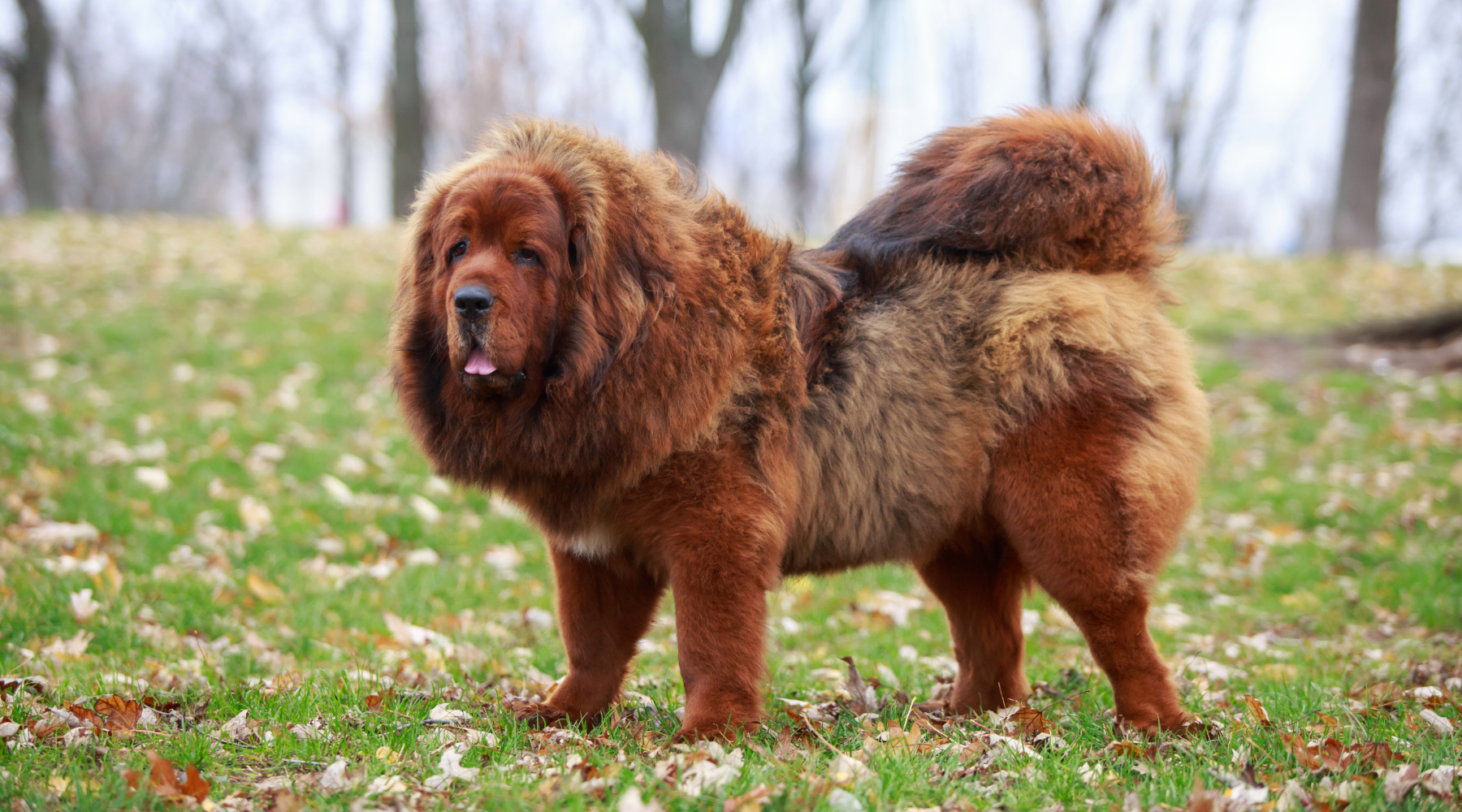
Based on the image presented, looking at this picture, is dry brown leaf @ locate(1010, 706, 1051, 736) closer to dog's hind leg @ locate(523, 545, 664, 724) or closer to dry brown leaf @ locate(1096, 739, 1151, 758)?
dry brown leaf @ locate(1096, 739, 1151, 758)

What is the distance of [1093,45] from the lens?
78.8 feet

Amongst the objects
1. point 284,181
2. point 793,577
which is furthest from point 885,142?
point 284,181

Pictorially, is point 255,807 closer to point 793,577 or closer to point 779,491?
point 779,491

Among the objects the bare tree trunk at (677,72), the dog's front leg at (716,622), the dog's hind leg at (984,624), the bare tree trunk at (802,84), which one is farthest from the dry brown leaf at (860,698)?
the bare tree trunk at (802,84)

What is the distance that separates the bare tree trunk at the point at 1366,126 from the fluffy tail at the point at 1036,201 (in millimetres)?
13793

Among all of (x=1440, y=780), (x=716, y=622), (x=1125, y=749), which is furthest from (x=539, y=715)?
(x=1440, y=780)

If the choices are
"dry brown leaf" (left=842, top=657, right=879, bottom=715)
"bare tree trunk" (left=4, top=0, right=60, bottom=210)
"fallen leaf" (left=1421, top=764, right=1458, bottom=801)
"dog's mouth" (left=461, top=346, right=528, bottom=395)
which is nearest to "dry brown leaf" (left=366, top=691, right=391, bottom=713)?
"dog's mouth" (left=461, top=346, right=528, bottom=395)

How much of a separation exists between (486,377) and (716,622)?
3.58ft

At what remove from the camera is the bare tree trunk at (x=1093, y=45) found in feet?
77.6

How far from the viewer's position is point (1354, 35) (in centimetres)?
1497

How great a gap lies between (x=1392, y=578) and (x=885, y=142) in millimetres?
18431

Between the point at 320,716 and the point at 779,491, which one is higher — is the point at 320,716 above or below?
below

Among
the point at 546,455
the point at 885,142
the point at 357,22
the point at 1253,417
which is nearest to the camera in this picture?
the point at 546,455

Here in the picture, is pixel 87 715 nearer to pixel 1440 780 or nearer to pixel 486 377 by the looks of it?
pixel 486 377
